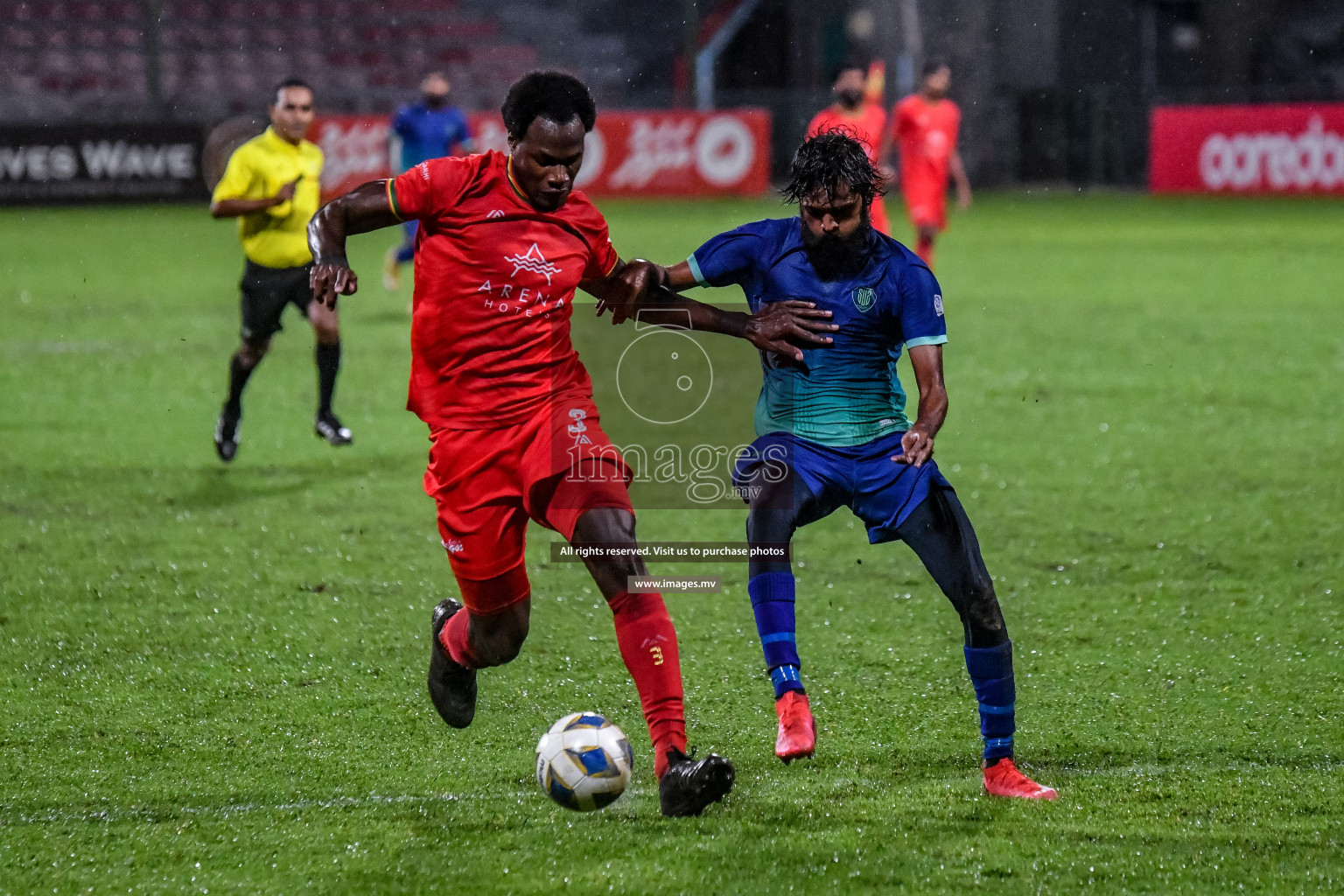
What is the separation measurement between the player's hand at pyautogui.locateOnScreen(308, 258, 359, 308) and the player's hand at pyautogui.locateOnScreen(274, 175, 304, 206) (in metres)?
4.50

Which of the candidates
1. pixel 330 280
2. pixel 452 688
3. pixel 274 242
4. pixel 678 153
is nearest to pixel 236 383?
pixel 274 242

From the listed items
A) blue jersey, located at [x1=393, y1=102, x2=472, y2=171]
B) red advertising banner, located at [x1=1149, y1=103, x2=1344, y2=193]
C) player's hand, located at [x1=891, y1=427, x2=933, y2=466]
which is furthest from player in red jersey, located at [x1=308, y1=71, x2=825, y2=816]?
red advertising banner, located at [x1=1149, y1=103, x2=1344, y2=193]

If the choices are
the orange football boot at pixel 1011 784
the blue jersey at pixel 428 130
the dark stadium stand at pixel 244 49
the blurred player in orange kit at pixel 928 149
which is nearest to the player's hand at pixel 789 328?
the orange football boot at pixel 1011 784

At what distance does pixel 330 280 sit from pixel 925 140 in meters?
11.8

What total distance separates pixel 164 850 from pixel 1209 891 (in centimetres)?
234

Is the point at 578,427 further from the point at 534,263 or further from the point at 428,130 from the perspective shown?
the point at 428,130

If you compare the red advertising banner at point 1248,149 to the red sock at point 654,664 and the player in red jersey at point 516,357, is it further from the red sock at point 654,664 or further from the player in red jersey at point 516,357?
the red sock at point 654,664

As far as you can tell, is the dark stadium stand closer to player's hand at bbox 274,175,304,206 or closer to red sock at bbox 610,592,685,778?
player's hand at bbox 274,175,304,206

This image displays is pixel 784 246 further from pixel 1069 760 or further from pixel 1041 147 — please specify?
pixel 1041 147

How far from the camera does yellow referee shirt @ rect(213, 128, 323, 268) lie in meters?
8.30

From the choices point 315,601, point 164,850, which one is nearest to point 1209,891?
point 164,850

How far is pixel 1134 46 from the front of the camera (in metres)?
28.2

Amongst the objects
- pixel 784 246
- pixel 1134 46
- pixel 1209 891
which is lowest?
pixel 1209 891

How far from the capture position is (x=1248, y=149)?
2378cm
